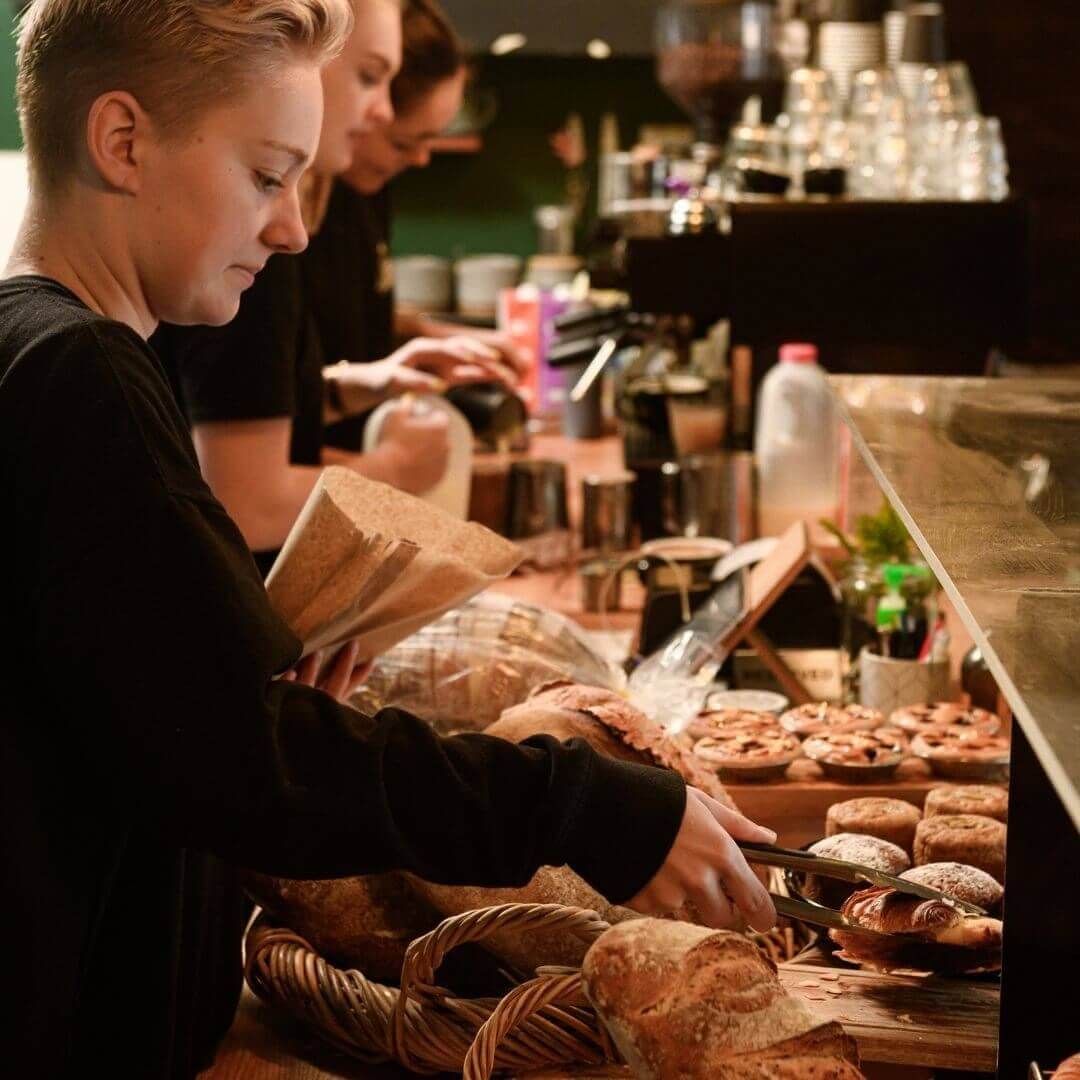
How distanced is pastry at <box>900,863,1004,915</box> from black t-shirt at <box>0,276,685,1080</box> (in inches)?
13.4

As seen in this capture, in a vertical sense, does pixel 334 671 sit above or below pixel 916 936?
above

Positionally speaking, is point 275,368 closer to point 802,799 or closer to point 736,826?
point 802,799

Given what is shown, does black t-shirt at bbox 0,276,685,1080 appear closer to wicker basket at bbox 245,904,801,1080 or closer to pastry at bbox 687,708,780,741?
wicker basket at bbox 245,904,801,1080

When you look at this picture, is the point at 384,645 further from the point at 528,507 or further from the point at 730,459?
the point at 528,507

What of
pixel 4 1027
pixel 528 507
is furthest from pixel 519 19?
pixel 4 1027

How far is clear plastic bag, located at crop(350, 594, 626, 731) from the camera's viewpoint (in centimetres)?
173

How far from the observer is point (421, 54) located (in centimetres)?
262

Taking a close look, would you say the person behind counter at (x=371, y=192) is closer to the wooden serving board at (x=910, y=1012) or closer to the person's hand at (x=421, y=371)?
the person's hand at (x=421, y=371)

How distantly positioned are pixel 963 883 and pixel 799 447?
165cm

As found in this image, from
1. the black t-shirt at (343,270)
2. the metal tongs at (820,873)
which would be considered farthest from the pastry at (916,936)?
the black t-shirt at (343,270)

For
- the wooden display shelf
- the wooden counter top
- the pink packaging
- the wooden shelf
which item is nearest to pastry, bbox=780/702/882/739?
the wooden display shelf

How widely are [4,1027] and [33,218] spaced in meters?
0.53

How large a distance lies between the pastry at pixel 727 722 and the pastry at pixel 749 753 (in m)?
0.01

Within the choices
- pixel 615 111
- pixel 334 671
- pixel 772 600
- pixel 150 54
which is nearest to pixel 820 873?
pixel 334 671
